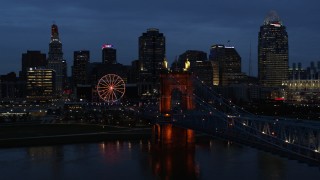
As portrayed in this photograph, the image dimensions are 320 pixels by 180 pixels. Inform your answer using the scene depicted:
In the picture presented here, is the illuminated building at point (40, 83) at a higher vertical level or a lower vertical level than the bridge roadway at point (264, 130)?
higher

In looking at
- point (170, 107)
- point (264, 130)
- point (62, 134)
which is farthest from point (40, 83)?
point (264, 130)

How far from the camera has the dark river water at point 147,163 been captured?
3509 centimetres

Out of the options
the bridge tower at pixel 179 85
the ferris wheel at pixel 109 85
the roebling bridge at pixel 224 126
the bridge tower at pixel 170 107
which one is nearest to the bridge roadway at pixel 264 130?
the roebling bridge at pixel 224 126

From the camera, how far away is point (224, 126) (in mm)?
39906

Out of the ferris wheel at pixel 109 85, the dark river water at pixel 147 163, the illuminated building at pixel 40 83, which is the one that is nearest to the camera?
the dark river water at pixel 147 163

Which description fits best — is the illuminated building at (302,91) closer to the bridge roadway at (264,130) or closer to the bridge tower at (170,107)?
the bridge tower at (170,107)

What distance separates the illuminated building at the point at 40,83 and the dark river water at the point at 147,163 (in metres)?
118

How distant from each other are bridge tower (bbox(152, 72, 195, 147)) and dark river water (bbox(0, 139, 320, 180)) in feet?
3.19

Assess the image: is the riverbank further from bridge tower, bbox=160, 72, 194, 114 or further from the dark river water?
bridge tower, bbox=160, 72, 194, 114

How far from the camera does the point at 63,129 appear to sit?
224ft

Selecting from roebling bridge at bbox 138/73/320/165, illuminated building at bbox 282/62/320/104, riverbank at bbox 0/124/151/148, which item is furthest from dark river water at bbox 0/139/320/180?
illuminated building at bbox 282/62/320/104

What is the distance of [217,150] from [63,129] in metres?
27.1

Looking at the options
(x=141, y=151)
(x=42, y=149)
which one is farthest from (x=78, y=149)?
(x=141, y=151)

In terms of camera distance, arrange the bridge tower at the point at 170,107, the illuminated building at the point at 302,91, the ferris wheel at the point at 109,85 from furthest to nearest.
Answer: the illuminated building at the point at 302,91
the ferris wheel at the point at 109,85
the bridge tower at the point at 170,107
